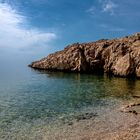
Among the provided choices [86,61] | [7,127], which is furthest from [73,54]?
[7,127]

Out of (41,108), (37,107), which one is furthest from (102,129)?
(37,107)

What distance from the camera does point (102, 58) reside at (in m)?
94.4

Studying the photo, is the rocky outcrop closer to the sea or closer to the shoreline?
the sea

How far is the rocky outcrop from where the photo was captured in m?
80.6

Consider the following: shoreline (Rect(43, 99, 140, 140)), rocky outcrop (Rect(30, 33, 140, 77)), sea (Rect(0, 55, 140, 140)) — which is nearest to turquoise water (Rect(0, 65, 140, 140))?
sea (Rect(0, 55, 140, 140))

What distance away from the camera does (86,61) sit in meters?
95.3

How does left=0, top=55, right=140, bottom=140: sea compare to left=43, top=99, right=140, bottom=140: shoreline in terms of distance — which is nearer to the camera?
left=43, top=99, right=140, bottom=140: shoreline

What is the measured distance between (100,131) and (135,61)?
55.9 meters

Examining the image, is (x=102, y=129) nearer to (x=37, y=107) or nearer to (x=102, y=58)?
(x=37, y=107)

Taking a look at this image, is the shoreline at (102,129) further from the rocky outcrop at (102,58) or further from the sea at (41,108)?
the rocky outcrop at (102,58)

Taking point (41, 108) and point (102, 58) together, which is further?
point (102, 58)

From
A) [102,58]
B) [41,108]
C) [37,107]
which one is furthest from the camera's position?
[102,58]

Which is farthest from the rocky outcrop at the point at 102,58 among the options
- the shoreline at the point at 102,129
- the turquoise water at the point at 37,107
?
the shoreline at the point at 102,129

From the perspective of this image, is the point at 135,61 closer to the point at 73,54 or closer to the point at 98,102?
the point at 73,54
